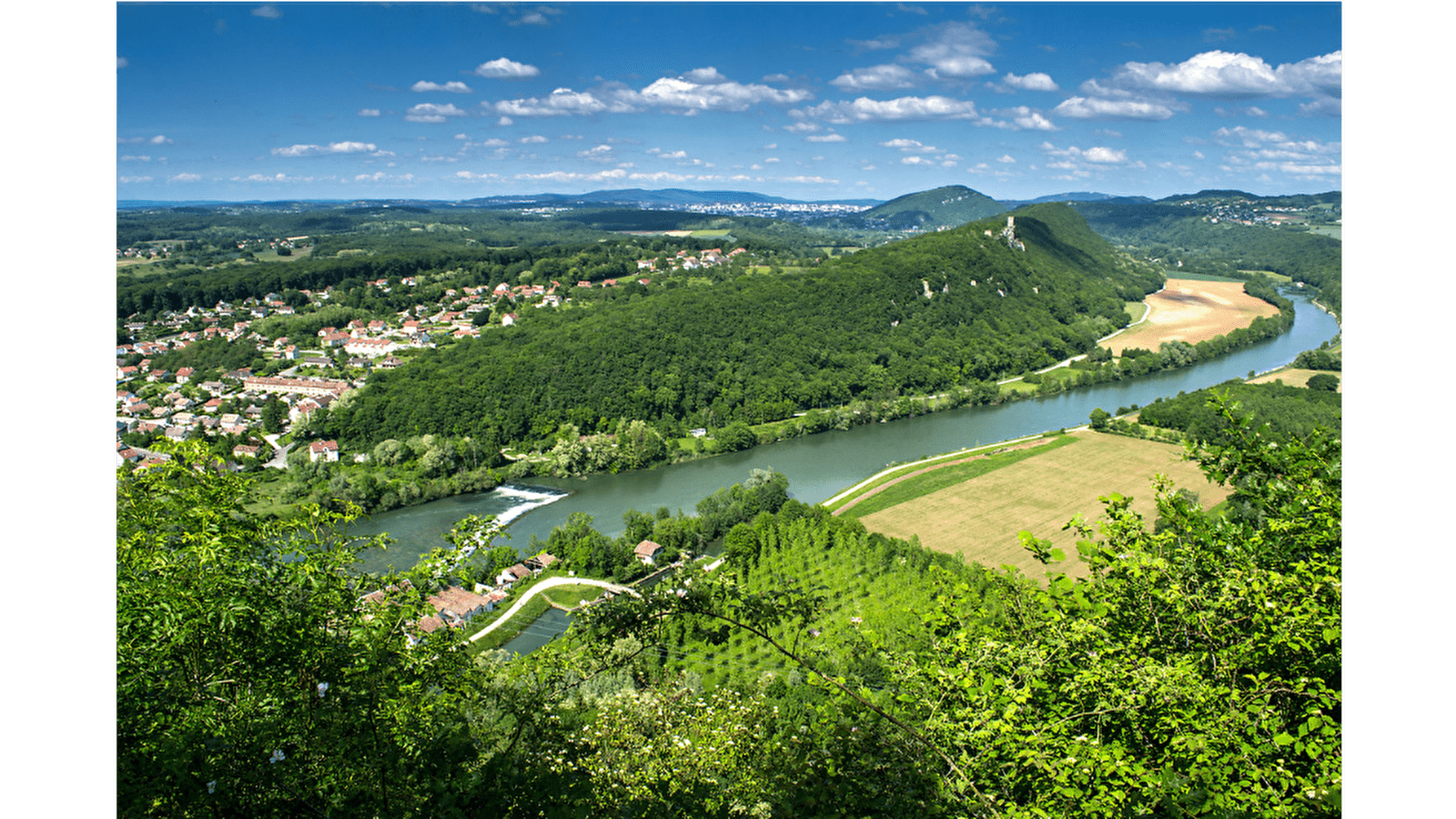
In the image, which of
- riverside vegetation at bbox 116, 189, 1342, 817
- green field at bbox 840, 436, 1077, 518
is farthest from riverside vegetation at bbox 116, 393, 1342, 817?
green field at bbox 840, 436, 1077, 518

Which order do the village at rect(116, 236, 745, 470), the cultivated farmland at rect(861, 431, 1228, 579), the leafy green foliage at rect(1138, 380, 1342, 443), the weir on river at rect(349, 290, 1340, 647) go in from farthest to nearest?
the village at rect(116, 236, 745, 470), the leafy green foliage at rect(1138, 380, 1342, 443), the weir on river at rect(349, 290, 1340, 647), the cultivated farmland at rect(861, 431, 1228, 579)

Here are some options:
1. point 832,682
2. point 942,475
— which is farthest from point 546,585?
point 832,682

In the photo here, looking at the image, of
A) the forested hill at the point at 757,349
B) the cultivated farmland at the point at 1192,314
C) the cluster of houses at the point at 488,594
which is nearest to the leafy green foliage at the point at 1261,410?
the forested hill at the point at 757,349

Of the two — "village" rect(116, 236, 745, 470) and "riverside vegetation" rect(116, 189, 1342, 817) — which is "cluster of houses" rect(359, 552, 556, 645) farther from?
"riverside vegetation" rect(116, 189, 1342, 817)

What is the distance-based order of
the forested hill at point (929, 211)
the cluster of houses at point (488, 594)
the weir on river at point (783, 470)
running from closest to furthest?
the cluster of houses at point (488, 594)
the weir on river at point (783, 470)
the forested hill at point (929, 211)

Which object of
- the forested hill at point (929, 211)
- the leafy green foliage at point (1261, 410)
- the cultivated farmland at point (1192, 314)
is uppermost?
the forested hill at point (929, 211)

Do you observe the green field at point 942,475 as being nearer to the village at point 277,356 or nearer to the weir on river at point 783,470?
the weir on river at point 783,470

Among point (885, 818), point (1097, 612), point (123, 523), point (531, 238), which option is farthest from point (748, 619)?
point (531, 238)

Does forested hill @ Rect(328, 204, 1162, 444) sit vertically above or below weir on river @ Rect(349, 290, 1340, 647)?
above
